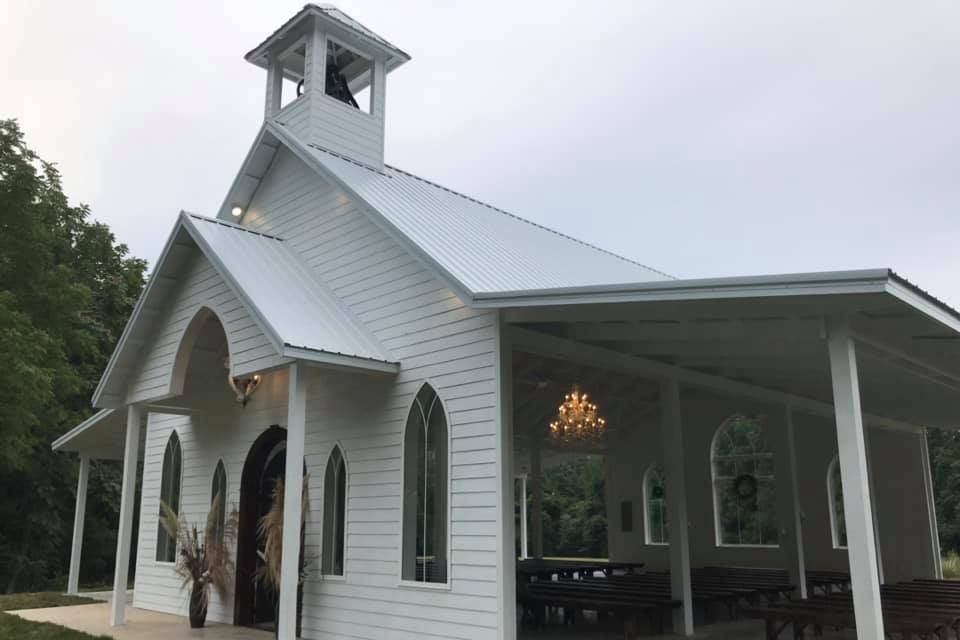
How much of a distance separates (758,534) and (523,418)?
5.55 metres

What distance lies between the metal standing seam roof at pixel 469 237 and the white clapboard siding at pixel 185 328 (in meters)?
2.15

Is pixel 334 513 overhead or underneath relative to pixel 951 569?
overhead

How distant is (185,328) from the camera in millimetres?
11180

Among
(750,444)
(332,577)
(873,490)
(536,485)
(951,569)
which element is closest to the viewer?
(332,577)

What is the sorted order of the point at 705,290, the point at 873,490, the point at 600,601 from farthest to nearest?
the point at 873,490 < the point at 600,601 < the point at 705,290

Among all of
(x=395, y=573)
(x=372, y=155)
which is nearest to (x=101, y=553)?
(x=372, y=155)

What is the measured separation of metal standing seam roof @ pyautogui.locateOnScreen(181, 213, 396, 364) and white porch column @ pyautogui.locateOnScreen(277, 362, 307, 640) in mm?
515

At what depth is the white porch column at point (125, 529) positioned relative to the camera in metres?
11.8

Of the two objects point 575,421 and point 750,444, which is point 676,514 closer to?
point 575,421

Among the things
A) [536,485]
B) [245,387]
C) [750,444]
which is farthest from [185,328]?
[750,444]

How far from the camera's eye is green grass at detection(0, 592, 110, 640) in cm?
1095

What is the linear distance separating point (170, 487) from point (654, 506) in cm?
1088

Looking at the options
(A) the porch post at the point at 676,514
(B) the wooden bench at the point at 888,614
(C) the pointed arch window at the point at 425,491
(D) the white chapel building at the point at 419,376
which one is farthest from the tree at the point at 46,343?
(B) the wooden bench at the point at 888,614

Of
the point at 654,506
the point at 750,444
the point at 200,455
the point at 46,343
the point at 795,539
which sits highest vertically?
the point at 46,343
